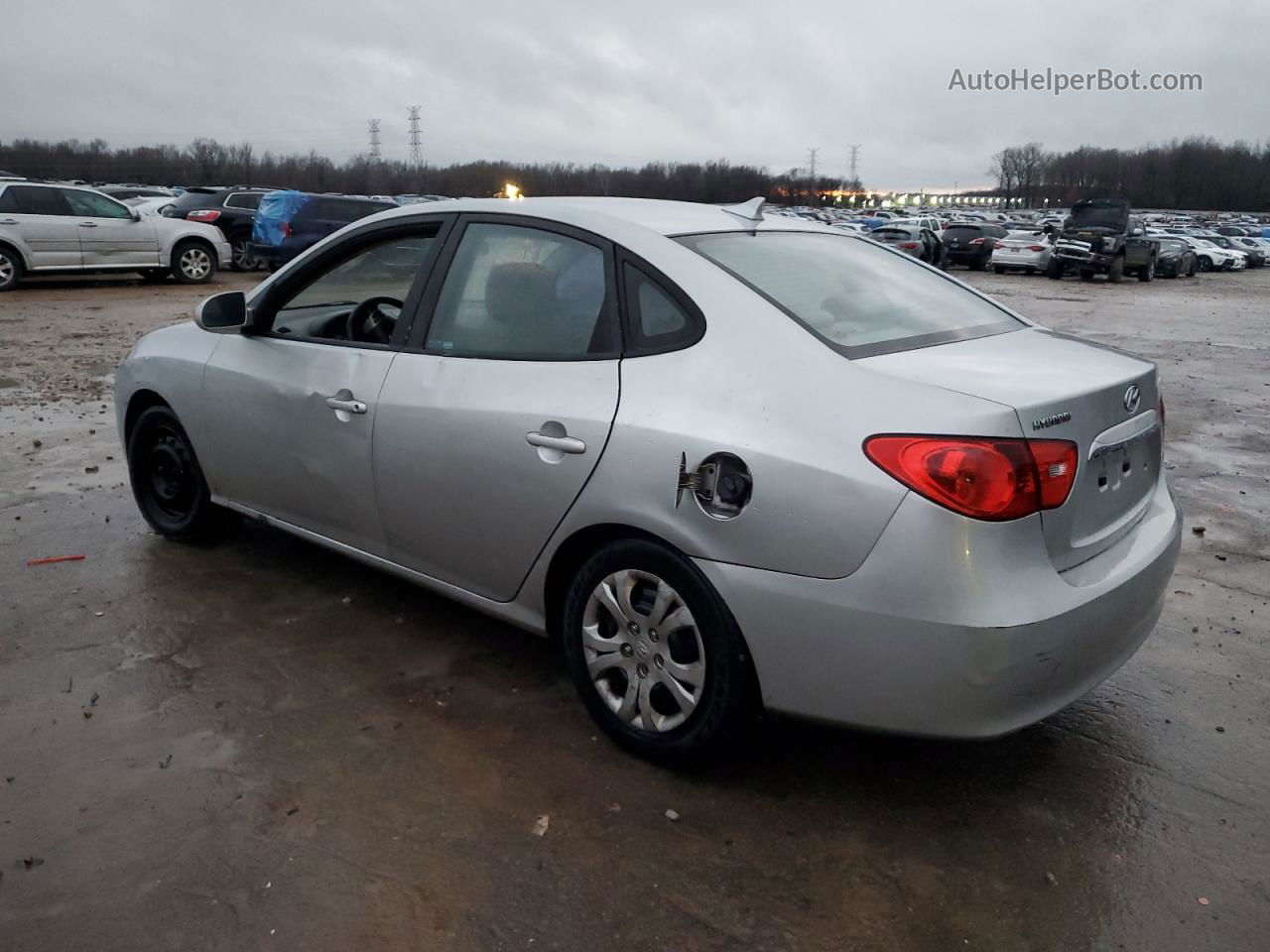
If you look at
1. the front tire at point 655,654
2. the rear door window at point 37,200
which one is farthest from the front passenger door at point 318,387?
the rear door window at point 37,200

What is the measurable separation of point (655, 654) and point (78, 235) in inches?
655

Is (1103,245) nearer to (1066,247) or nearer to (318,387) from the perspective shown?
(1066,247)

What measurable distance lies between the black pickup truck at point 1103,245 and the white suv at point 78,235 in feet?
69.7

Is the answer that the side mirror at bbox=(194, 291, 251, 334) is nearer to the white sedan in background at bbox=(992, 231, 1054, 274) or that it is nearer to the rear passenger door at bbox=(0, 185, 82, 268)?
the rear passenger door at bbox=(0, 185, 82, 268)


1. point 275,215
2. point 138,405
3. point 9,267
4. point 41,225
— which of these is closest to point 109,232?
point 41,225

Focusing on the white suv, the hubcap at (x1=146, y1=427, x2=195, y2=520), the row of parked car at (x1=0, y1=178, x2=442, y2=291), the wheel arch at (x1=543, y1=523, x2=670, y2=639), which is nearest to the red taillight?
the wheel arch at (x1=543, y1=523, x2=670, y2=639)

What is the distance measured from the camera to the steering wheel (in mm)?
3945

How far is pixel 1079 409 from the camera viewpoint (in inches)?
104

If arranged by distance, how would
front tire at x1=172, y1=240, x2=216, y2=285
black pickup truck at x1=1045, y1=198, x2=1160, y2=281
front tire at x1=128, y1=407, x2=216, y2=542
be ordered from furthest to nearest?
black pickup truck at x1=1045, y1=198, x2=1160, y2=281
front tire at x1=172, y1=240, x2=216, y2=285
front tire at x1=128, y1=407, x2=216, y2=542

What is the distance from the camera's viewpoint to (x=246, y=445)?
4184 millimetres

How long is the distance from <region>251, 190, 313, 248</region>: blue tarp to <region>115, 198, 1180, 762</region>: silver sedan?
622 inches

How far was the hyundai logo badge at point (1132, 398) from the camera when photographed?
2.84 metres

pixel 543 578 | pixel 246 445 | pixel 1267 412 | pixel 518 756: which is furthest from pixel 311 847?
pixel 1267 412

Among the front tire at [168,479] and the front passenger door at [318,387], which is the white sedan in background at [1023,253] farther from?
the front tire at [168,479]
